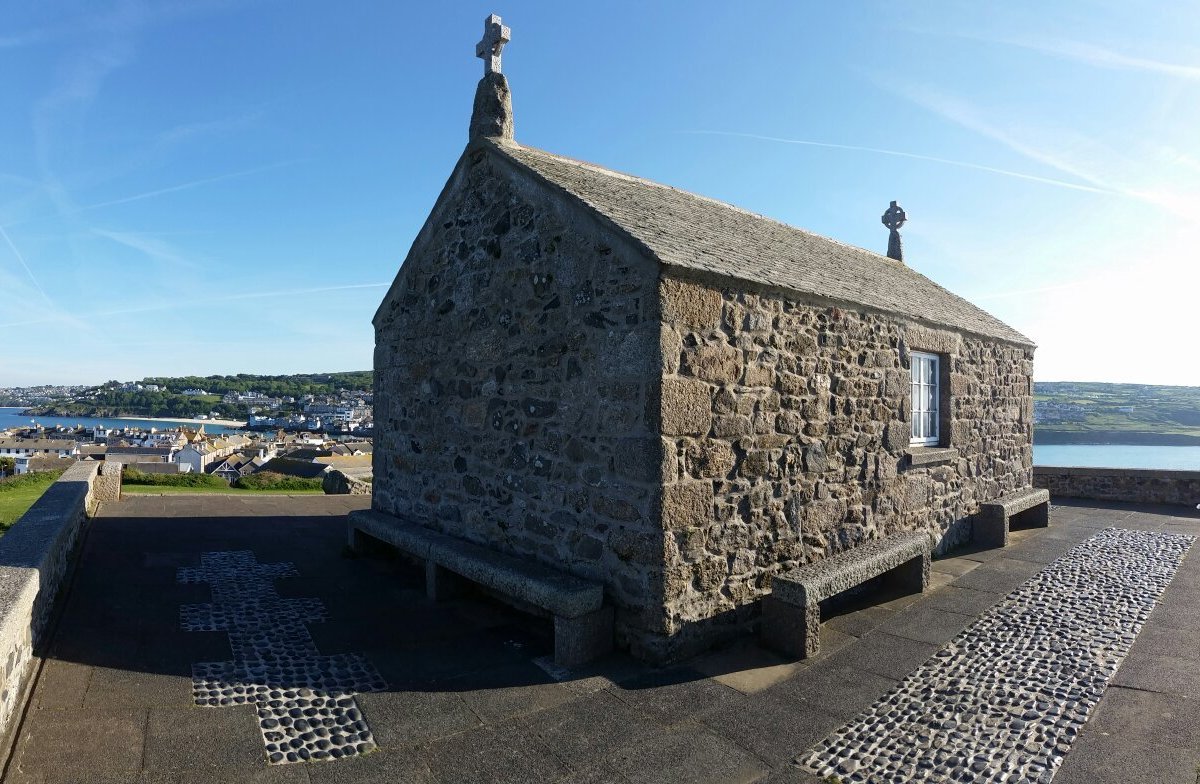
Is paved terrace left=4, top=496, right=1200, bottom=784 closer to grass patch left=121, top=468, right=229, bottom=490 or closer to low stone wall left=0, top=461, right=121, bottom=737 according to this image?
low stone wall left=0, top=461, right=121, bottom=737

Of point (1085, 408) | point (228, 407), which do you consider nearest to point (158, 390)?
point (228, 407)

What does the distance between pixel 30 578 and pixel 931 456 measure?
8.48m

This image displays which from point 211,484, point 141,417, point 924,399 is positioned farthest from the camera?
point 141,417

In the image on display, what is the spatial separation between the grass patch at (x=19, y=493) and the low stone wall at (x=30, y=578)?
1573mm

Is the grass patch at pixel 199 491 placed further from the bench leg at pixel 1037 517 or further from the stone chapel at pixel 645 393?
the bench leg at pixel 1037 517

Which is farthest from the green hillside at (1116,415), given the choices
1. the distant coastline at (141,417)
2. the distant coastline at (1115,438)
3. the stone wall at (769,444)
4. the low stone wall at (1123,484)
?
the distant coastline at (141,417)

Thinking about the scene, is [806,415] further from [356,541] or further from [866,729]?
[356,541]

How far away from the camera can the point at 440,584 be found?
621 centimetres

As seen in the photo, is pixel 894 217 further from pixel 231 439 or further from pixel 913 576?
pixel 231 439

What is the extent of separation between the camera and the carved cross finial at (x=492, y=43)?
6.72m

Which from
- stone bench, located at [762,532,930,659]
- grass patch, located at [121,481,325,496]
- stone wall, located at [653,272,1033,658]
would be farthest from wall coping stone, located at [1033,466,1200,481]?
grass patch, located at [121,481,325,496]

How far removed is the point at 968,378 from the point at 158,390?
184731mm

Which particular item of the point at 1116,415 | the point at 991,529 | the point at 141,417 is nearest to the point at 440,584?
the point at 991,529

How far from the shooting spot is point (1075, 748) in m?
3.57
